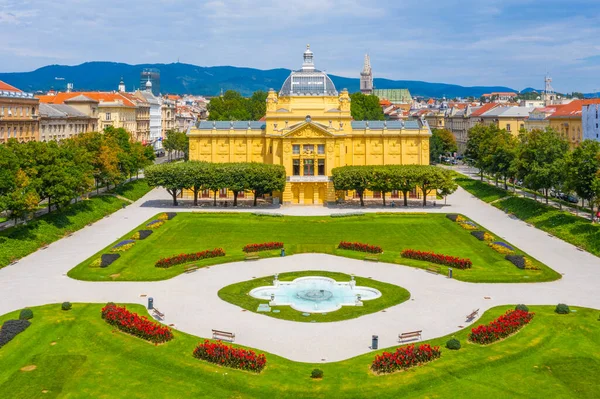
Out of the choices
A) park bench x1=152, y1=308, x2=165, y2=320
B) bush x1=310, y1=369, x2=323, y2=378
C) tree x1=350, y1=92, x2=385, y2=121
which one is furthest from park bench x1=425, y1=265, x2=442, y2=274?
tree x1=350, y1=92, x2=385, y2=121

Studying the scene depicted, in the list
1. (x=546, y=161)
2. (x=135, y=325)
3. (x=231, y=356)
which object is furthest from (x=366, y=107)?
(x=231, y=356)

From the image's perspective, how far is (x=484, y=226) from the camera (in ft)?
283

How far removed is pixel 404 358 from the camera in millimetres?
38438

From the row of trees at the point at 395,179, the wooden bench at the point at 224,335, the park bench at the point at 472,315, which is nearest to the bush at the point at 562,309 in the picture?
the park bench at the point at 472,315

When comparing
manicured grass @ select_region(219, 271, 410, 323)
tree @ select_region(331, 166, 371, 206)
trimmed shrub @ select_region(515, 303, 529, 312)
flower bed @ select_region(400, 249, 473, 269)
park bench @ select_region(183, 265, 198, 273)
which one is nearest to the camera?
trimmed shrub @ select_region(515, 303, 529, 312)

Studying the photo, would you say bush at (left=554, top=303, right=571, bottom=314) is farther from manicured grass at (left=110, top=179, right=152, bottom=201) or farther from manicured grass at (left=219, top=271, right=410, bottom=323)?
manicured grass at (left=110, top=179, right=152, bottom=201)

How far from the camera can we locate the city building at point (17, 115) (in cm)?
11112

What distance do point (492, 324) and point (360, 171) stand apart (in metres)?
61.7

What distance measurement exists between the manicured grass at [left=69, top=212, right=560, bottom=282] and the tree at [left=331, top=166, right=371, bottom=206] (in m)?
11.2

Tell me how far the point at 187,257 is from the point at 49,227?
23.0 metres

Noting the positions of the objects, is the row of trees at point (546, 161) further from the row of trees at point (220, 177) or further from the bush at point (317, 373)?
the bush at point (317, 373)

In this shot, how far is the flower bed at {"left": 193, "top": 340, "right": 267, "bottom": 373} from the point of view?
3819 centimetres

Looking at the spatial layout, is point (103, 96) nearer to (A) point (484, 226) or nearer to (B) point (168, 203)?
(B) point (168, 203)

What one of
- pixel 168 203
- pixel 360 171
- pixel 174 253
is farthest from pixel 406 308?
pixel 168 203
